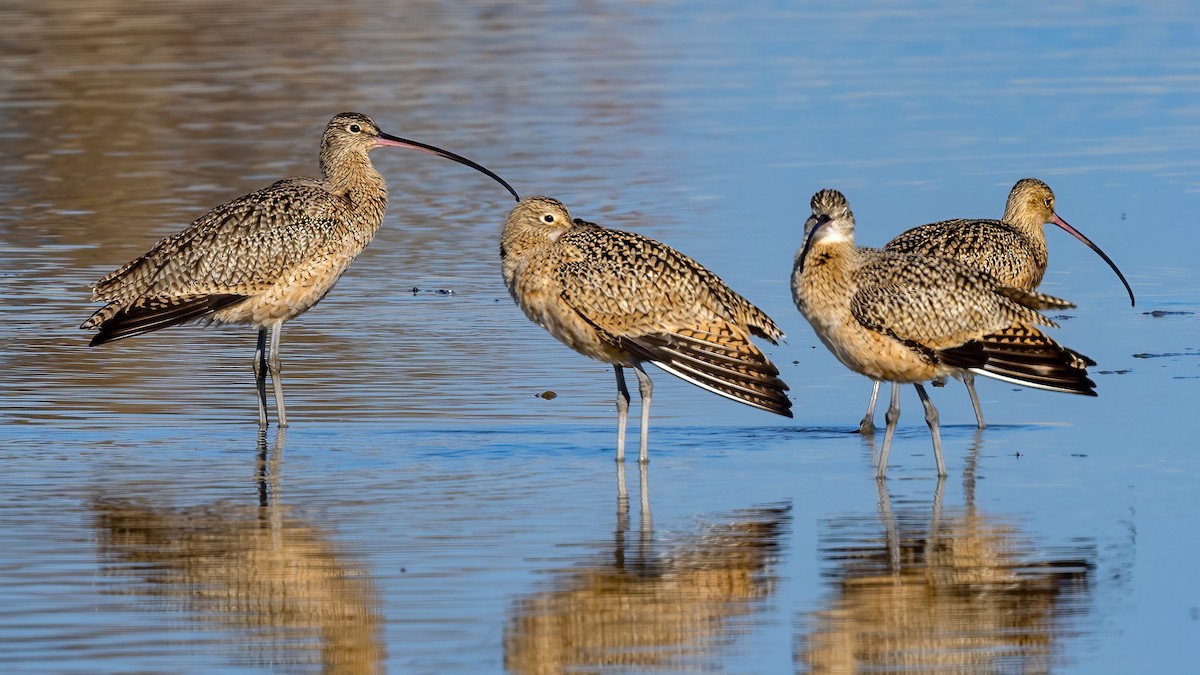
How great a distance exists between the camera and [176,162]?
20656mm

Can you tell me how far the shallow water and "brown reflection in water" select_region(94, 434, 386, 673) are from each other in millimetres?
24

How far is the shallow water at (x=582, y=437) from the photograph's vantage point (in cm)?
729

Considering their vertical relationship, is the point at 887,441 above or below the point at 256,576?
above

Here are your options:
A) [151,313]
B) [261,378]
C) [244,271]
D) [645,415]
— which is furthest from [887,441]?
[151,313]

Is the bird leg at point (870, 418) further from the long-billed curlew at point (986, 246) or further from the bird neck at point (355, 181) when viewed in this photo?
the bird neck at point (355, 181)

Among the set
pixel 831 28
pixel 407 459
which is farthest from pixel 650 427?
pixel 831 28

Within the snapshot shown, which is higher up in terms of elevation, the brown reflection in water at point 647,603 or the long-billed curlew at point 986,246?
the long-billed curlew at point 986,246

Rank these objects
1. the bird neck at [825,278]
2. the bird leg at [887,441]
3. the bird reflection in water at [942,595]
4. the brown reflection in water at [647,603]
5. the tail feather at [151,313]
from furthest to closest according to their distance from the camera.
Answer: the tail feather at [151,313] → the bird neck at [825,278] → the bird leg at [887,441] → the brown reflection in water at [647,603] → the bird reflection in water at [942,595]

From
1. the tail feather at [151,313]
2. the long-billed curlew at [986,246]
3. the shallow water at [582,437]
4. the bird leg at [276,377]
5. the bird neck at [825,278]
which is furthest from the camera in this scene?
the long-billed curlew at [986,246]

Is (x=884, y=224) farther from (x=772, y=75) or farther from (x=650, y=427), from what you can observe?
(x=772, y=75)

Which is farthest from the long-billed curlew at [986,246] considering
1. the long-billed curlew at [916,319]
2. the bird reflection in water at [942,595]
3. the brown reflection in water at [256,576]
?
the brown reflection in water at [256,576]

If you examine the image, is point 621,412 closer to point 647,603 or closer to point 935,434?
point 935,434

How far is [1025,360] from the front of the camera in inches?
375

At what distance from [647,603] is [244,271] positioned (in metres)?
4.54
